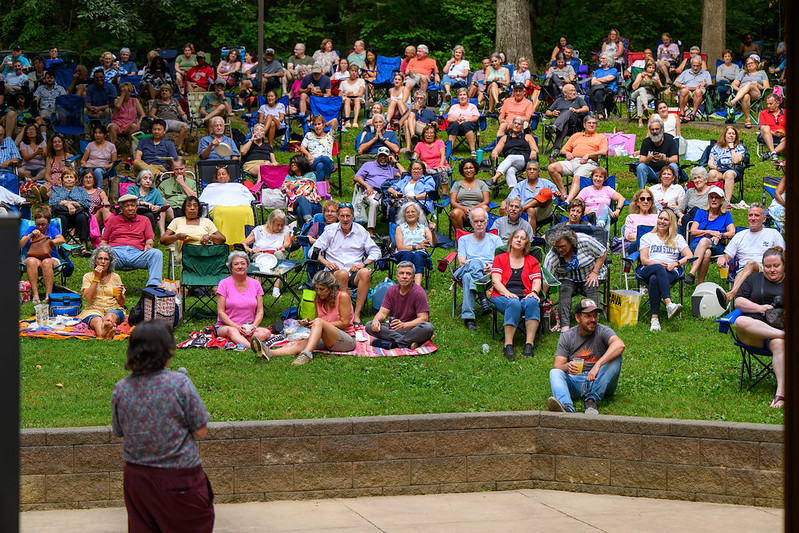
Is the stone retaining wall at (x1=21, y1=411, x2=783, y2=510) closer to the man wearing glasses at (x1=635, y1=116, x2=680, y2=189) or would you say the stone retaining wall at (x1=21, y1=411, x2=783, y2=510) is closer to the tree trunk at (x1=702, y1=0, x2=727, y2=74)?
the man wearing glasses at (x1=635, y1=116, x2=680, y2=189)

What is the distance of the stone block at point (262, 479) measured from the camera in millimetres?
7328

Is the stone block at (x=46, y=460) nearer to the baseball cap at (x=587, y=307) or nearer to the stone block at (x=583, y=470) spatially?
the stone block at (x=583, y=470)

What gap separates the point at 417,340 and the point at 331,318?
839mm

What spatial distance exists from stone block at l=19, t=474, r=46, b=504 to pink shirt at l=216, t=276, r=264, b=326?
11.2 ft

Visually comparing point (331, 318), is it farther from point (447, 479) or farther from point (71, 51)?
point (71, 51)

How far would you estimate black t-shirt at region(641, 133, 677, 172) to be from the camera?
14664 millimetres

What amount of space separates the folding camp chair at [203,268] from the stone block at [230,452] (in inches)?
155

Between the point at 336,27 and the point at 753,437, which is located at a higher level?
the point at 336,27

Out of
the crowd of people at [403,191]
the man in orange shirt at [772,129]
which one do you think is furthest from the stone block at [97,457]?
the man in orange shirt at [772,129]

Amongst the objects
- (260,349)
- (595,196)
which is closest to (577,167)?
(595,196)

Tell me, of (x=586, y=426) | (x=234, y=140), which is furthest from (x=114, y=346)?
(x=234, y=140)

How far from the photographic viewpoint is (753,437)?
290 inches

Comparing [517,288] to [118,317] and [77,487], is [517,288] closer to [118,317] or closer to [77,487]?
[118,317]

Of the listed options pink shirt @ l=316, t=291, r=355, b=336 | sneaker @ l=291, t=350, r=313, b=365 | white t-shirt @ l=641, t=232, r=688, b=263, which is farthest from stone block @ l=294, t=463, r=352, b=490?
white t-shirt @ l=641, t=232, r=688, b=263
